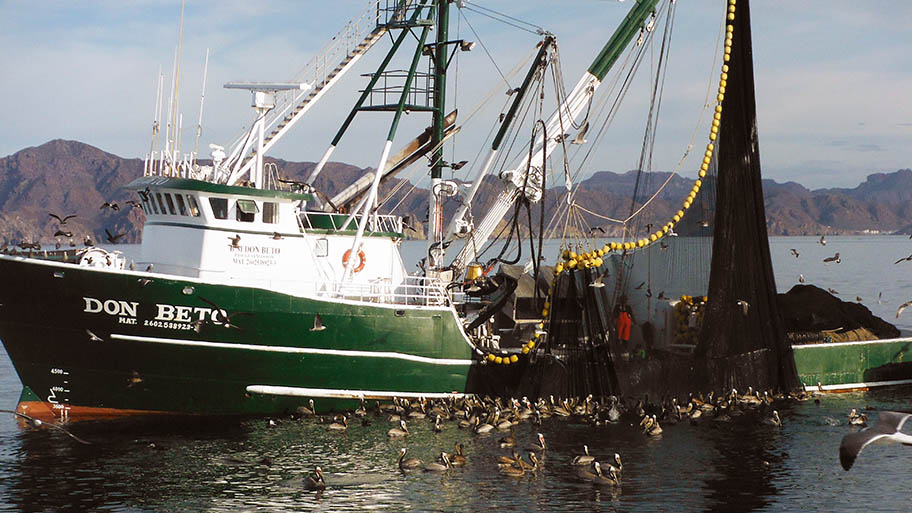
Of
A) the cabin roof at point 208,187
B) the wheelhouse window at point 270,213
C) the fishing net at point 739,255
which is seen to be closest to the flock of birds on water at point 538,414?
the fishing net at point 739,255

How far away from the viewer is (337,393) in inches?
1005

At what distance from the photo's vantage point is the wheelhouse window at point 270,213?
1013 inches

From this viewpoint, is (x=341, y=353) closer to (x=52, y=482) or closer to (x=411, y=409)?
(x=411, y=409)

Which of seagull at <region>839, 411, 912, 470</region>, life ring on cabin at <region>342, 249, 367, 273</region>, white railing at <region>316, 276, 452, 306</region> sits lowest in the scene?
seagull at <region>839, 411, 912, 470</region>

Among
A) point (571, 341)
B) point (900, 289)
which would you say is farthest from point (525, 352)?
point (900, 289)

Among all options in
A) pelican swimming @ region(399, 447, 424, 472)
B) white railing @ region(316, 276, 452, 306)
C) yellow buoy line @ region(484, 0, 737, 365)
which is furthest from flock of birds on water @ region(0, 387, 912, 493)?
white railing @ region(316, 276, 452, 306)

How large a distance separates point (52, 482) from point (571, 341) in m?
12.4

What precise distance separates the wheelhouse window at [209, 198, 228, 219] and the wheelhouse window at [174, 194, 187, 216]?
0.71 m

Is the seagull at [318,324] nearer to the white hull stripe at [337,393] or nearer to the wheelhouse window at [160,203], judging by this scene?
the white hull stripe at [337,393]

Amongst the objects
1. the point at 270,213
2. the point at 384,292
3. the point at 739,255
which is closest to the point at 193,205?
the point at 270,213

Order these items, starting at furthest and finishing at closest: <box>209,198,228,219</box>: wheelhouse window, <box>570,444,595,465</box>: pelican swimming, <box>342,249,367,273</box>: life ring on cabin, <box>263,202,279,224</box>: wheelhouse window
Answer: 1. <box>342,249,367,273</box>: life ring on cabin
2. <box>263,202,279,224</box>: wheelhouse window
3. <box>209,198,228,219</box>: wheelhouse window
4. <box>570,444,595,465</box>: pelican swimming

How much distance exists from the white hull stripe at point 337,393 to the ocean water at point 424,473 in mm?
687

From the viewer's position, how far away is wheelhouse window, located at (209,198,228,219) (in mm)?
25219

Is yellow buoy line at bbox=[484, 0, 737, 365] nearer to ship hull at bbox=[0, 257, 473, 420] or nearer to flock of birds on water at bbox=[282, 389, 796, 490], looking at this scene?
flock of birds on water at bbox=[282, 389, 796, 490]
